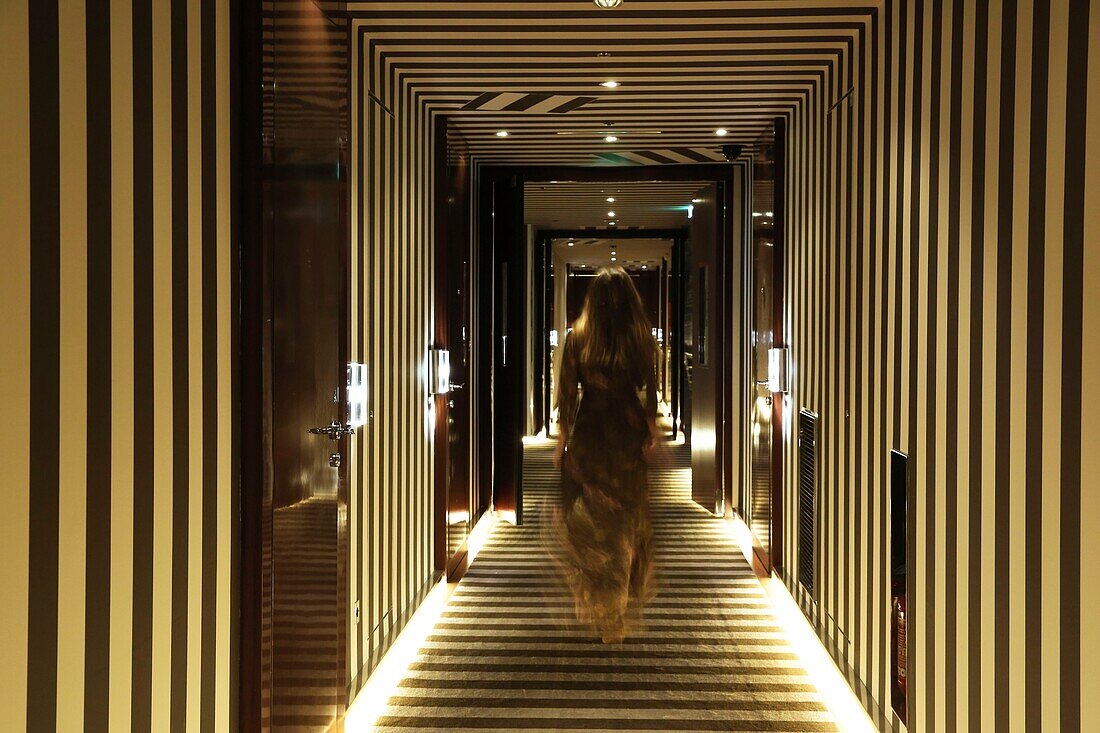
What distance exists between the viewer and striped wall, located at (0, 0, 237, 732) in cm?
137

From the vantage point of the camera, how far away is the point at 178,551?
1856 mm

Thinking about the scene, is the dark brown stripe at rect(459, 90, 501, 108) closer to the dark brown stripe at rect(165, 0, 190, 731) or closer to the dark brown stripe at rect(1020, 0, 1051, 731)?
the dark brown stripe at rect(165, 0, 190, 731)

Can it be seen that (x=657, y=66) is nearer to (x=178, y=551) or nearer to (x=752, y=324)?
(x=752, y=324)

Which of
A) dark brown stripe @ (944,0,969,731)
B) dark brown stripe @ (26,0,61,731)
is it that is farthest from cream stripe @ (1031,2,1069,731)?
dark brown stripe @ (26,0,61,731)

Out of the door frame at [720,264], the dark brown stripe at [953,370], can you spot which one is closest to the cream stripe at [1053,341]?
the dark brown stripe at [953,370]

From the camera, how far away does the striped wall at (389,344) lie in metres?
3.38

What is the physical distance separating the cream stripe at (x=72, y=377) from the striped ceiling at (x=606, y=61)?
1.85 m

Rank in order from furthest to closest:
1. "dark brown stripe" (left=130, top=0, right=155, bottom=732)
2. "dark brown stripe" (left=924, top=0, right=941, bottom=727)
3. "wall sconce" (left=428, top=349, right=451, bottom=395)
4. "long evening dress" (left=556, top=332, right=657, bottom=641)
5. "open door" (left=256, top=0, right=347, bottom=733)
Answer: "wall sconce" (left=428, top=349, right=451, bottom=395) < "long evening dress" (left=556, top=332, right=657, bottom=641) < "dark brown stripe" (left=924, top=0, right=941, bottom=727) < "open door" (left=256, top=0, right=347, bottom=733) < "dark brown stripe" (left=130, top=0, right=155, bottom=732)

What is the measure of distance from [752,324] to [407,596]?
287 cm

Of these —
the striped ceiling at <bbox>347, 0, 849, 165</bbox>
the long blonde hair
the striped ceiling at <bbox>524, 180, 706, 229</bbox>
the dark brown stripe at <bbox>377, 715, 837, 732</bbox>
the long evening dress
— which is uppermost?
the striped ceiling at <bbox>524, 180, 706, 229</bbox>

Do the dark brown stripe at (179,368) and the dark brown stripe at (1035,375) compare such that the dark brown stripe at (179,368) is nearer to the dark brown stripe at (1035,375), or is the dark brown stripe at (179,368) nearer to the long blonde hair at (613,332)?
the dark brown stripe at (1035,375)

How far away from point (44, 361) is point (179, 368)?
0.44 m

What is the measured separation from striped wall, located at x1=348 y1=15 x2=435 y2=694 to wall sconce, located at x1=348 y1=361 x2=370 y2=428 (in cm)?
11

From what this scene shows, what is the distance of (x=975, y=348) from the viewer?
86.3 inches
